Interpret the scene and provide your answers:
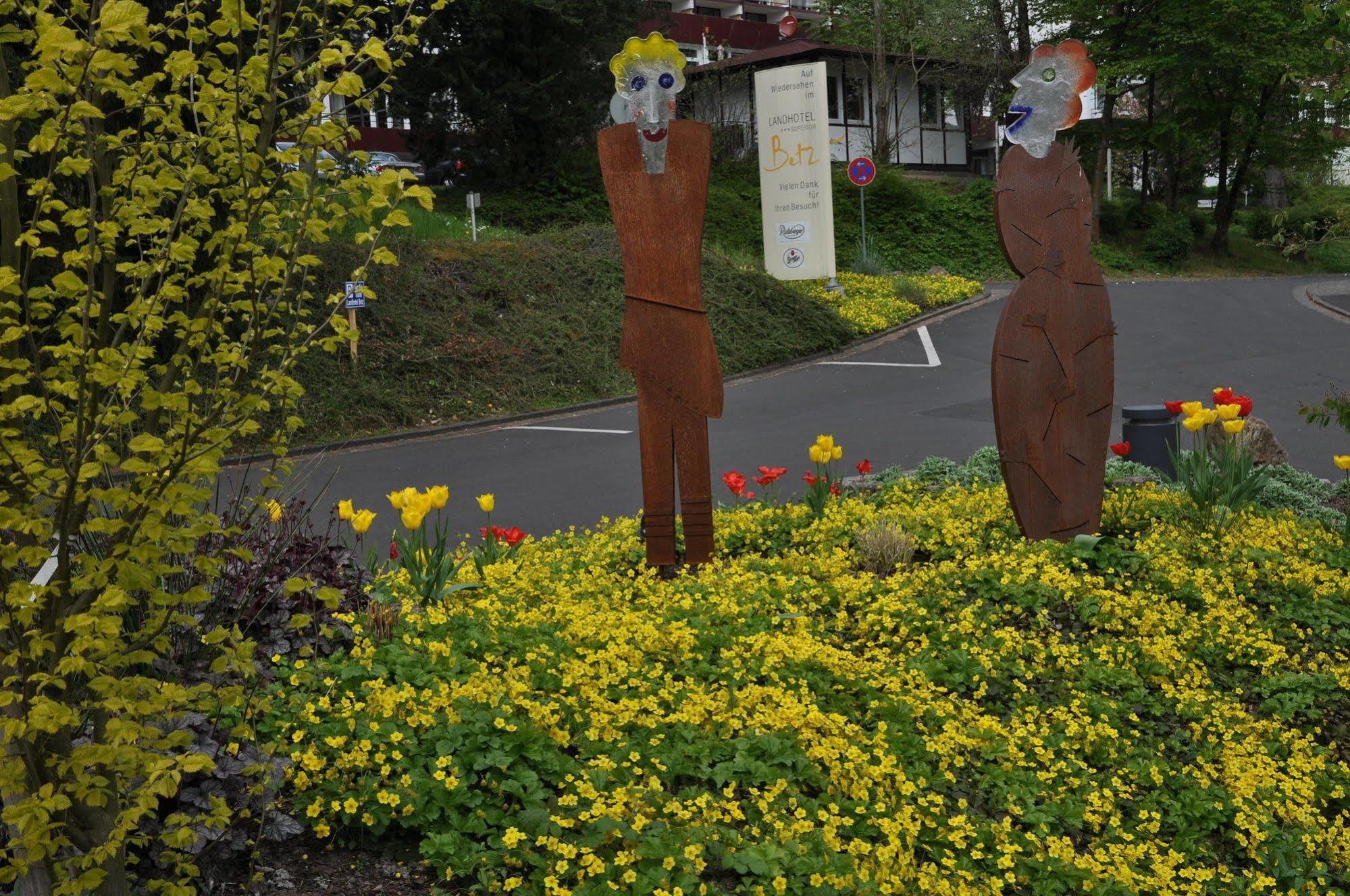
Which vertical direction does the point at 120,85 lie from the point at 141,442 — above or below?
above

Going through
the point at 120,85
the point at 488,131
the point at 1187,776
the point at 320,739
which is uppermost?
the point at 488,131

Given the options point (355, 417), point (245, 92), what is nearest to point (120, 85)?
point (245, 92)

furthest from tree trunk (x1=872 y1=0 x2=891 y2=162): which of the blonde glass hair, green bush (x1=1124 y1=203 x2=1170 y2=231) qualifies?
the blonde glass hair

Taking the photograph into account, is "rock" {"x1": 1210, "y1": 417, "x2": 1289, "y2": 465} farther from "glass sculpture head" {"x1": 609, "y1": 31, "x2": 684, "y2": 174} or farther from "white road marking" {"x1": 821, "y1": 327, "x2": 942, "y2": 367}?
"white road marking" {"x1": 821, "y1": 327, "x2": 942, "y2": 367}

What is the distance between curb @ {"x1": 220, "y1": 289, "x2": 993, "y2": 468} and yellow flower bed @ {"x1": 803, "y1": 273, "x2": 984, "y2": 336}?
0.22m

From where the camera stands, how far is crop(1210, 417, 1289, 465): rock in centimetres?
831

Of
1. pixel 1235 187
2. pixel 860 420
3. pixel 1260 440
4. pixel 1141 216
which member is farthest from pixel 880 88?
pixel 1260 440

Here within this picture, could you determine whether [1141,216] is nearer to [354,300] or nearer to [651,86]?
[354,300]

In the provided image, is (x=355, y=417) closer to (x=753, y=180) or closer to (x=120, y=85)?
(x=120, y=85)

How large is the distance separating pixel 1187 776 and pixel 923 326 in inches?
640

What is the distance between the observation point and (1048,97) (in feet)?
21.1

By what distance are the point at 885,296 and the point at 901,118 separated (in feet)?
63.7

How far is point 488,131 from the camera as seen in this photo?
76.7ft

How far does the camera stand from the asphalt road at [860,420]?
32.9 ft
